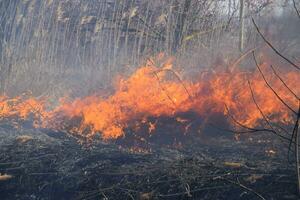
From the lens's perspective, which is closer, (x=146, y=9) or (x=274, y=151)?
(x=274, y=151)

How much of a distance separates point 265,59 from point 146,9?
4271 millimetres

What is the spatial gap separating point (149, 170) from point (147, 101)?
3251 millimetres

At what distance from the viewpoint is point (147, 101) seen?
9.41 meters

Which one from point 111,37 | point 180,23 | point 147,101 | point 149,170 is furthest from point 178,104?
point 111,37

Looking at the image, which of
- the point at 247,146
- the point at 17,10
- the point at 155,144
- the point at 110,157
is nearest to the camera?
the point at 110,157

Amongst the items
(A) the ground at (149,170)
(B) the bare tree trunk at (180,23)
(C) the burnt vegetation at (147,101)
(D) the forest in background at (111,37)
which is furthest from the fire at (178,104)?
(B) the bare tree trunk at (180,23)

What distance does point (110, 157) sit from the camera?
732cm

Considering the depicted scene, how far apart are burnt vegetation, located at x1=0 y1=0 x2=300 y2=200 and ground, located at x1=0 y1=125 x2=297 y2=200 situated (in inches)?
0.9

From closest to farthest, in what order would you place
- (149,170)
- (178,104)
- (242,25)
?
(149,170) < (178,104) < (242,25)

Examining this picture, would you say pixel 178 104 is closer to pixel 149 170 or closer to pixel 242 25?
pixel 149 170

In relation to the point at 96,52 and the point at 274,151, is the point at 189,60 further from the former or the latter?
the point at 274,151

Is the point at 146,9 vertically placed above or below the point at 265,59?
above

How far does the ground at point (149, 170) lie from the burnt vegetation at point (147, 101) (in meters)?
0.02

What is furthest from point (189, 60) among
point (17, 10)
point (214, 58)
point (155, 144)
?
point (17, 10)
